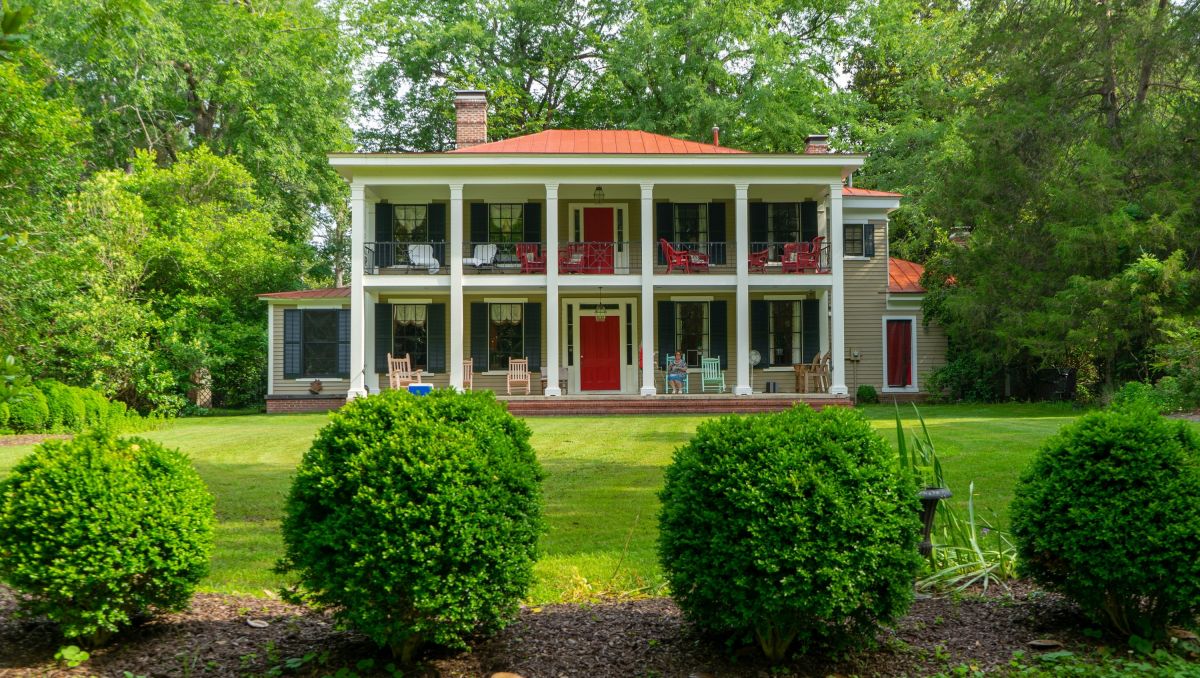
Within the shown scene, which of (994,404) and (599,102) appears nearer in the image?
(994,404)

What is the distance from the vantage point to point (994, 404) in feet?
61.4

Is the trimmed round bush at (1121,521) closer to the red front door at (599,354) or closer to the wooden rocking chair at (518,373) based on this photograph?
the wooden rocking chair at (518,373)

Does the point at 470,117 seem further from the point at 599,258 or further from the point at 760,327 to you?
the point at 760,327

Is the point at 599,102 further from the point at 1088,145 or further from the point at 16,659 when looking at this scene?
the point at 16,659

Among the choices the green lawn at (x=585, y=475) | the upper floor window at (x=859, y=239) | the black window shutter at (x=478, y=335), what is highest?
the upper floor window at (x=859, y=239)

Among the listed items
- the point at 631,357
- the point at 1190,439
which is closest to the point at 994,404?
the point at 631,357

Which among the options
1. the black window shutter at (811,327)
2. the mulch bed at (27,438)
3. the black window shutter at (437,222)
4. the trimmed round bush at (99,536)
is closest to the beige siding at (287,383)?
A: the black window shutter at (437,222)

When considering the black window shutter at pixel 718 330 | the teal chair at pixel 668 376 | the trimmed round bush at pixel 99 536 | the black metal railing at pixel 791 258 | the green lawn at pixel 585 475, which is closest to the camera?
the trimmed round bush at pixel 99 536

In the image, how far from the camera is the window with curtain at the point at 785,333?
20.1 m

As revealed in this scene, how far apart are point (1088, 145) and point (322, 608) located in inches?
665

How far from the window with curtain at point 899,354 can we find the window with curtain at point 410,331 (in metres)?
11.3

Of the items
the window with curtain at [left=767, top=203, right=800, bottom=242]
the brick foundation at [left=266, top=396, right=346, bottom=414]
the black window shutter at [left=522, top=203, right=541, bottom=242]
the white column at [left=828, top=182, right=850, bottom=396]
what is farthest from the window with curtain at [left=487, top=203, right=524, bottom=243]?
the white column at [left=828, top=182, right=850, bottom=396]

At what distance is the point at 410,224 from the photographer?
20344mm

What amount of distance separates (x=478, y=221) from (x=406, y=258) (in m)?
1.92
